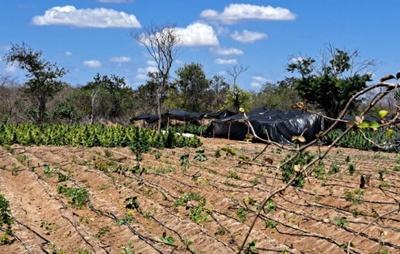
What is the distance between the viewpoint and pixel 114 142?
69.6 feet

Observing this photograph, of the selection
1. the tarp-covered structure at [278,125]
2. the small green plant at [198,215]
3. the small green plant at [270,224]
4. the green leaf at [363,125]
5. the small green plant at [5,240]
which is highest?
the green leaf at [363,125]

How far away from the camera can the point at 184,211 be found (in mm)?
9664

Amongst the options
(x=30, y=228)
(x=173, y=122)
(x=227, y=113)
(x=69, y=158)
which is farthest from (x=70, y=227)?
(x=173, y=122)

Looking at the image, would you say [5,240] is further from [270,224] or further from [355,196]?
[355,196]

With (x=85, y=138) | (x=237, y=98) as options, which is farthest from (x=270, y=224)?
(x=237, y=98)

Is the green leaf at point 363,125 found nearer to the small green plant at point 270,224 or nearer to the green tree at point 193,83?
the small green plant at point 270,224

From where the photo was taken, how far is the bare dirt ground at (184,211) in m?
7.52

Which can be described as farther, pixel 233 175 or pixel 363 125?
pixel 233 175

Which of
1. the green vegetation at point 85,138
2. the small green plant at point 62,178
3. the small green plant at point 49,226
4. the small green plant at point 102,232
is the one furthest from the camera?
the green vegetation at point 85,138

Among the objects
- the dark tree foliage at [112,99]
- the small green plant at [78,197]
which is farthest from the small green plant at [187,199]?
the dark tree foliage at [112,99]

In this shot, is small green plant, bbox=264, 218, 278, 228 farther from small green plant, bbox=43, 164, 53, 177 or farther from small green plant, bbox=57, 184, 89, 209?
small green plant, bbox=43, 164, 53, 177

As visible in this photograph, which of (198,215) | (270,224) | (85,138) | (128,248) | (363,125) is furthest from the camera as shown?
(85,138)

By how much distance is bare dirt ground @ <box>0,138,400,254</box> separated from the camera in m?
7.52

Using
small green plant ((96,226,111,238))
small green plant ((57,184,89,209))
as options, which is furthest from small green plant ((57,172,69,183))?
small green plant ((96,226,111,238))
